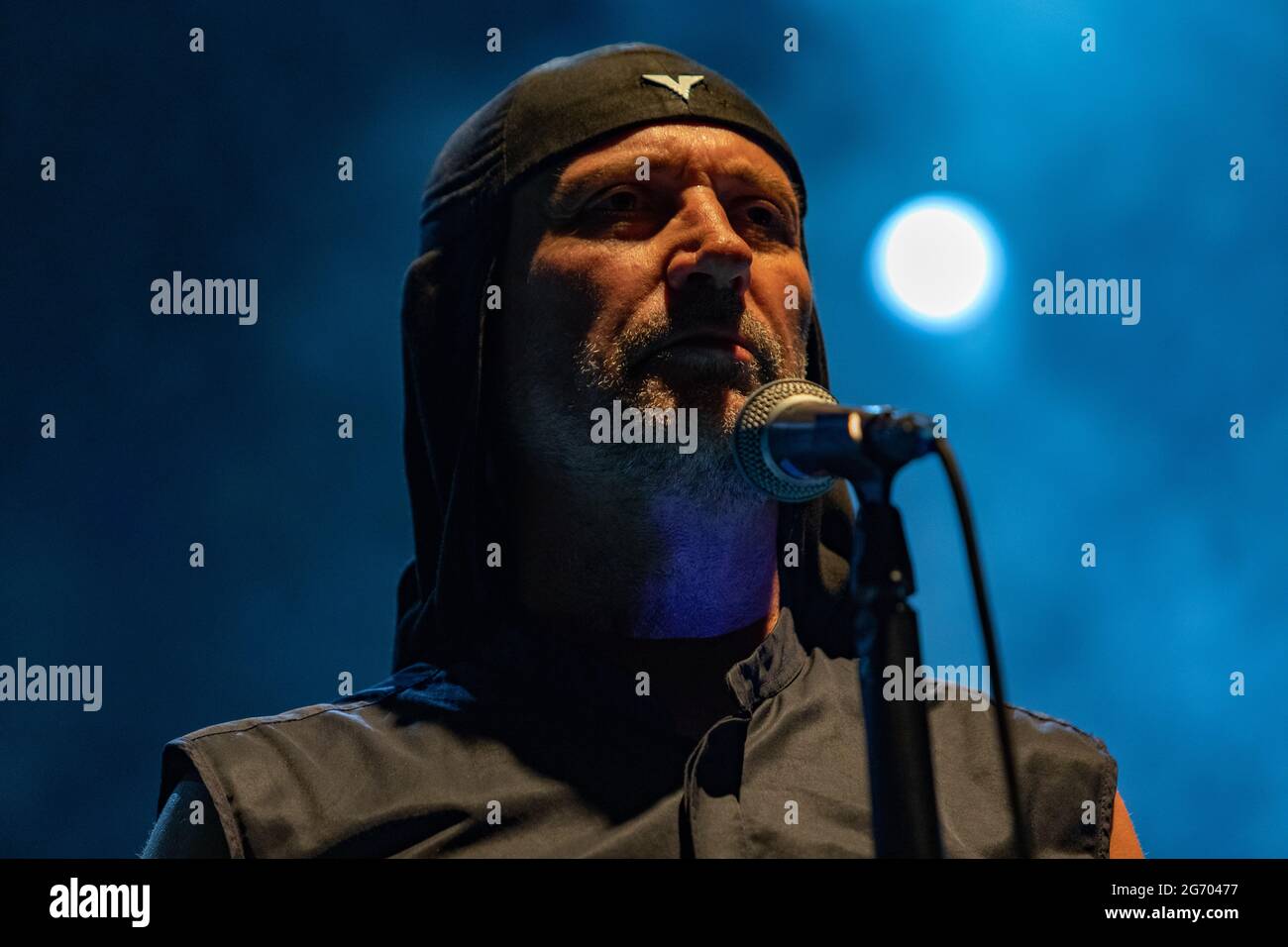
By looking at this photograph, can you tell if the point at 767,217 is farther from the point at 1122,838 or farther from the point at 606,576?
the point at 1122,838

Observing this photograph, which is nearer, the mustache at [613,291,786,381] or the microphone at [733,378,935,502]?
the microphone at [733,378,935,502]

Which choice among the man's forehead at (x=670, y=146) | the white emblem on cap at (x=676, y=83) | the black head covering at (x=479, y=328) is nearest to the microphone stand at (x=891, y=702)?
the black head covering at (x=479, y=328)

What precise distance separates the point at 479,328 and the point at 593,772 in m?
0.87

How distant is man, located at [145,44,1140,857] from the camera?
6.16ft

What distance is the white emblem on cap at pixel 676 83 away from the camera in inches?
92.0

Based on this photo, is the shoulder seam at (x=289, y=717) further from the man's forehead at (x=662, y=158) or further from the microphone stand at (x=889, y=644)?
the microphone stand at (x=889, y=644)

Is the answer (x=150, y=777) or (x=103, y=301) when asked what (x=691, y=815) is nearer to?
(x=150, y=777)

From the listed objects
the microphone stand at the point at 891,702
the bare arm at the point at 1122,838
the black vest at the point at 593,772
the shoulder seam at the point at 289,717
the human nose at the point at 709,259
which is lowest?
the bare arm at the point at 1122,838

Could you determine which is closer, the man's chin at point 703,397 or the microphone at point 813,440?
the microphone at point 813,440

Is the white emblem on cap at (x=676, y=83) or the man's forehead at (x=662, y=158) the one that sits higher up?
the white emblem on cap at (x=676, y=83)

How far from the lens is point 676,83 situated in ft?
7.73

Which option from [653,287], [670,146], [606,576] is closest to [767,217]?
[670,146]

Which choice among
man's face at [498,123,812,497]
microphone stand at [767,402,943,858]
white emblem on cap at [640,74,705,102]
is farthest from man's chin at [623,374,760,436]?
microphone stand at [767,402,943,858]

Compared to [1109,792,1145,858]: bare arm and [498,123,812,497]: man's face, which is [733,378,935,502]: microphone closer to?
[498,123,812,497]: man's face
